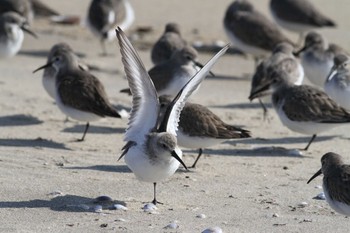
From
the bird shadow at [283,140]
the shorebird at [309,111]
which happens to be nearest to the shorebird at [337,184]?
the shorebird at [309,111]

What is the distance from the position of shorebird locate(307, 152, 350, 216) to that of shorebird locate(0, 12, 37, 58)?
7697 millimetres

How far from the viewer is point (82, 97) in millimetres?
11102

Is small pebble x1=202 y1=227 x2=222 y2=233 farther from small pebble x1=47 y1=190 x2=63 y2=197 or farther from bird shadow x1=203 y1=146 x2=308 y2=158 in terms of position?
bird shadow x1=203 y1=146 x2=308 y2=158

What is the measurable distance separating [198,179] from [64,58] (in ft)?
10.9

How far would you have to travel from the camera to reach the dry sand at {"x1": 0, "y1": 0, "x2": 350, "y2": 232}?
7.76 metres

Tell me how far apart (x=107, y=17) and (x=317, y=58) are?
4462mm

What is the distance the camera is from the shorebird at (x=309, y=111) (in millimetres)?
10922

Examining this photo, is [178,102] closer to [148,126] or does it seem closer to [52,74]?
[148,126]

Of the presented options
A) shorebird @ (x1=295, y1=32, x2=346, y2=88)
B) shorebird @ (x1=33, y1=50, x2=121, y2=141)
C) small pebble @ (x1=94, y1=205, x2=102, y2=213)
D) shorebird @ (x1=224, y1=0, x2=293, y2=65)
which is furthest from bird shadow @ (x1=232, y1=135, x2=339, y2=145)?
shorebird @ (x1=224, y1=0, x2=293, y2=65)

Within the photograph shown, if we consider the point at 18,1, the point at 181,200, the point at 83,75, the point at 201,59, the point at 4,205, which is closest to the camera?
the point at 4,205

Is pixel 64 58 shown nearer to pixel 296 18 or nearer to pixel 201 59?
pixel 201 59

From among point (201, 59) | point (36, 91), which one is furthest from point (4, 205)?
point (201, 59)

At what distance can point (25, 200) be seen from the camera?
819 cm

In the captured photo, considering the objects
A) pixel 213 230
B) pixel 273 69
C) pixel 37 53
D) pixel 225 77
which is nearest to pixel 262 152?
pixel 273 69
